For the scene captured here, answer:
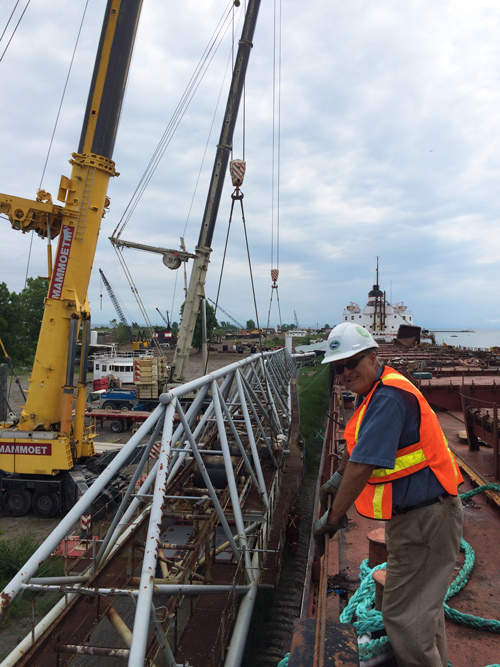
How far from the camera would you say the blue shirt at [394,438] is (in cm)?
221

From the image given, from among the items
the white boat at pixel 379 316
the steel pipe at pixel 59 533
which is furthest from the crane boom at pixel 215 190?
the white boat at pixel 379 316

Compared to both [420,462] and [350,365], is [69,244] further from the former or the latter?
[420,462]

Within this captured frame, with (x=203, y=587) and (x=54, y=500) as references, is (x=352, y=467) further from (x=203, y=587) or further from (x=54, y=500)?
(x=54, y=500)

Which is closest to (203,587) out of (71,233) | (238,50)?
(71,233)

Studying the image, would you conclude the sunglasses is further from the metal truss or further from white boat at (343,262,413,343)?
white boat at (343,262,413,343)

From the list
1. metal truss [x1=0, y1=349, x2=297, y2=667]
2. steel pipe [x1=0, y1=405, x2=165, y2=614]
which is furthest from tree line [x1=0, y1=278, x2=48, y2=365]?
steel pipe [x1=0, y1=405, x2=165, y2=614]

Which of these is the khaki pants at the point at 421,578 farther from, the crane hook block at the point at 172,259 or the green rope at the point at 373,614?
the crane hook block at the point at 172,259

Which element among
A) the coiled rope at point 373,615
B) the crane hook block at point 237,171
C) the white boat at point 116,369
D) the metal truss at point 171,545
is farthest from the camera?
the white boat at point 116,369

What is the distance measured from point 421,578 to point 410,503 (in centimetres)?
47

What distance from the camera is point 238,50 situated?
48.9 feet

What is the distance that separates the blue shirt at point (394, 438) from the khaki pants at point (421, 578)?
0.12 metres

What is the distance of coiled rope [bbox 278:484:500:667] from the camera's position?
2529mm

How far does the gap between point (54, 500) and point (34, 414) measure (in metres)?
2.51

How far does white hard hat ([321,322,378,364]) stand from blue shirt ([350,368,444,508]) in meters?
0.29
